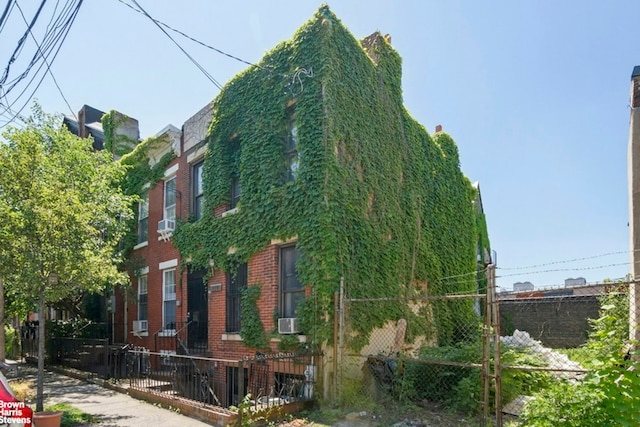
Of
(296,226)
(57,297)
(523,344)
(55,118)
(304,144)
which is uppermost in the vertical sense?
(55,118)

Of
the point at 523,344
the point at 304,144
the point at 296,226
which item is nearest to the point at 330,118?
the point at 304,144

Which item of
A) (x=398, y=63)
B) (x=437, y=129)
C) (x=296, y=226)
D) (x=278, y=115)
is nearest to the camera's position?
(x=296, y=226)

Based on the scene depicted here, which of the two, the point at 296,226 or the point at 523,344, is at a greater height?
the point at 296,226

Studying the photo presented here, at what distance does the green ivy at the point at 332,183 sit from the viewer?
945 cm

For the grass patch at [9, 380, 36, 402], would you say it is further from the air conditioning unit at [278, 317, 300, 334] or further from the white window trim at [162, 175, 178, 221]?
the white window trim at [162, 175, 178, 221]

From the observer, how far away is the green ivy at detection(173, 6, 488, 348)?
372 inches

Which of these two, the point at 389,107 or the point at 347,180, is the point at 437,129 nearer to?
the point at 389,107

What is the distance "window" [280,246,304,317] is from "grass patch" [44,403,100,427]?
396 centimetres

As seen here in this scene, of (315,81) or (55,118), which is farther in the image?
(55,118)

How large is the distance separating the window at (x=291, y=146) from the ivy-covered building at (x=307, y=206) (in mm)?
25

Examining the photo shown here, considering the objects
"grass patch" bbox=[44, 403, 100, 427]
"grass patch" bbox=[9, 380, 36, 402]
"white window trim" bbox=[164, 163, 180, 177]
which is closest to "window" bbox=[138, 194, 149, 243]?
"white window trim" bbox=[164, 163, 180, 177]

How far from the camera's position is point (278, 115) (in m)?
10.8

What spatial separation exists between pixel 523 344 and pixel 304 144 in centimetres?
730

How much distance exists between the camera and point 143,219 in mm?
16500
